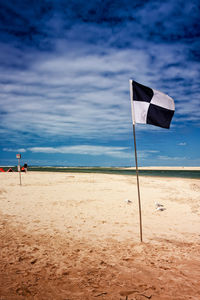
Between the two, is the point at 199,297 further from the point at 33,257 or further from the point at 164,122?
the point at 164,122

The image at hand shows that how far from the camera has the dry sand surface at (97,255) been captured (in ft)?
11.2

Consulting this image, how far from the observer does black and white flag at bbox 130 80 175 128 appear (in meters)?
5.73

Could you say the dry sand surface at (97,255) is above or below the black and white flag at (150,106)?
below

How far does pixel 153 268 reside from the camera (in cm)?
423

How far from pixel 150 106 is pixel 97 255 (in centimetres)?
459

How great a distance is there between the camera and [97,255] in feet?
15.9

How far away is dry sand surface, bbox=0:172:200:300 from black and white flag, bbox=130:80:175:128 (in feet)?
12.3

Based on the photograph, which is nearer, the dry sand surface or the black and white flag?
the dry sand surface

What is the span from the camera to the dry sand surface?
3422 millimetres

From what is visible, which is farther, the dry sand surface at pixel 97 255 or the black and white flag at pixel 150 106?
the black and white flag at pixel 150 106

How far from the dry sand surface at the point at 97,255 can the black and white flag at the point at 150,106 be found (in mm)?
3750

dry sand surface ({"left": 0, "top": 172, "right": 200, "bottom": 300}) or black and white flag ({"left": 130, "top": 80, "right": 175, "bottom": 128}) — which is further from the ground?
black and white flag ({"left": 130, "top": 80, "right": 175, "bottom": 128})

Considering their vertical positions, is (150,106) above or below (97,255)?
above

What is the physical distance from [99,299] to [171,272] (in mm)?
1801
